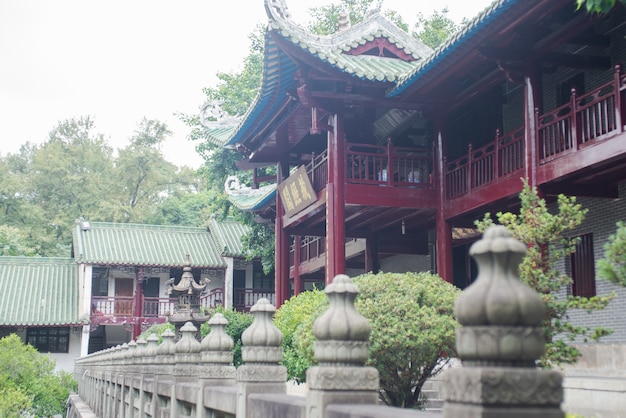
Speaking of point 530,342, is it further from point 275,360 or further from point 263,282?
point 263,282

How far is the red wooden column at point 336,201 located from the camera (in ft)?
45.8

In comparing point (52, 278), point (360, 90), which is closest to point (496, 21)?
point (360, 90)

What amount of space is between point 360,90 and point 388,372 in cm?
609

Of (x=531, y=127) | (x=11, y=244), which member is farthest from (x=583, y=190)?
(x=11, y=244)

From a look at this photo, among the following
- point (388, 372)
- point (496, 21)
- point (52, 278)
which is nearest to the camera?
point (388, 372)

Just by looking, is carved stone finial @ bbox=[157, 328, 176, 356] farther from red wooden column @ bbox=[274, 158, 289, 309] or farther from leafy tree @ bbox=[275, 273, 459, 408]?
red wooden column @ bbox=[274, 158, 289, 309]

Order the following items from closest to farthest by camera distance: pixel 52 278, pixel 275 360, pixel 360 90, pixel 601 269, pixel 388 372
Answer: pixel 601 269 < pixel 275 360 < pixel 388 372 < pixel 360 90 < pixel 52 278

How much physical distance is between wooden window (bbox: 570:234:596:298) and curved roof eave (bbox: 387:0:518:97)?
11.7ft

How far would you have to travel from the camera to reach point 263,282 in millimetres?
35906

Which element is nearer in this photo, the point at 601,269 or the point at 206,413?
the point at 601,269

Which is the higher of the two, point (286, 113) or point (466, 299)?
point (286, 113)

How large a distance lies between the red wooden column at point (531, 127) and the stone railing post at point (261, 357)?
596 cm

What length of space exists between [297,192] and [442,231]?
3.41 meters

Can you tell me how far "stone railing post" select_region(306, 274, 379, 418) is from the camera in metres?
4.19
